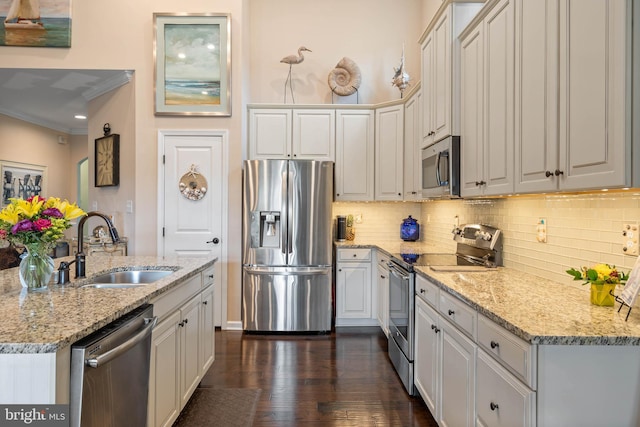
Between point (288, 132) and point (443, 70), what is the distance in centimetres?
195

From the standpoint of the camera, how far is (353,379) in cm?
286

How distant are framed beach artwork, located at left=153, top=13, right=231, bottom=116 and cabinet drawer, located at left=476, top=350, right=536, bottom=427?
3.44 m

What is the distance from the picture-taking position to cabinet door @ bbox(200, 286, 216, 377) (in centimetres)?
254

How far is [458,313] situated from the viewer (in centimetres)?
178

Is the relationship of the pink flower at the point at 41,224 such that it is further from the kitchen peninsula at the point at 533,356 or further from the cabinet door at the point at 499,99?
the cabinet door at the point at 499,99

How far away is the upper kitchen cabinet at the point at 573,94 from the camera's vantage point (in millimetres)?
1229

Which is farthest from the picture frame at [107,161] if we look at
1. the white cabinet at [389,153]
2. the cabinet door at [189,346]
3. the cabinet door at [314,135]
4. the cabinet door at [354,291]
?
the white cabinet at [389,153]

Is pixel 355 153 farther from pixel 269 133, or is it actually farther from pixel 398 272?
pixel 398 272

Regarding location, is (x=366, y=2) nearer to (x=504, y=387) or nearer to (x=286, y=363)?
(x=286, y=363)

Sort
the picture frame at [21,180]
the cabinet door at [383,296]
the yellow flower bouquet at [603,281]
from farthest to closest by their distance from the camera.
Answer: the picture frame at [21,180] < the cabinet door at [383,296] < the yellow flower bouquet at [603,281]

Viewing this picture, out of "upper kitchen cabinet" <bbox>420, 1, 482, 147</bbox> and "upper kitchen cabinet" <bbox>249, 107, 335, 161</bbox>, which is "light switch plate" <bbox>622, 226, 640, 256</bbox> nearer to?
"upper kitchen cabinet" <bbox>420, 1, 482, 147</bbox>

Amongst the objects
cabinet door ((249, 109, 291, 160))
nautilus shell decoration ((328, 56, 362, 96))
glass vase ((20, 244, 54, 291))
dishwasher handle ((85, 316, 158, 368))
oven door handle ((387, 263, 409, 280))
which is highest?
nautilus shell decoration ((328, 56, 362, 96))

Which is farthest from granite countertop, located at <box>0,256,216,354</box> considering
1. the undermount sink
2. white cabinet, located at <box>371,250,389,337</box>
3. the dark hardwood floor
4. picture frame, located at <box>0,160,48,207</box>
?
picture frame, located at <box>0,160,48,207</box>

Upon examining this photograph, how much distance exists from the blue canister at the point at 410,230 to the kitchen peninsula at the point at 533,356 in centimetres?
240
